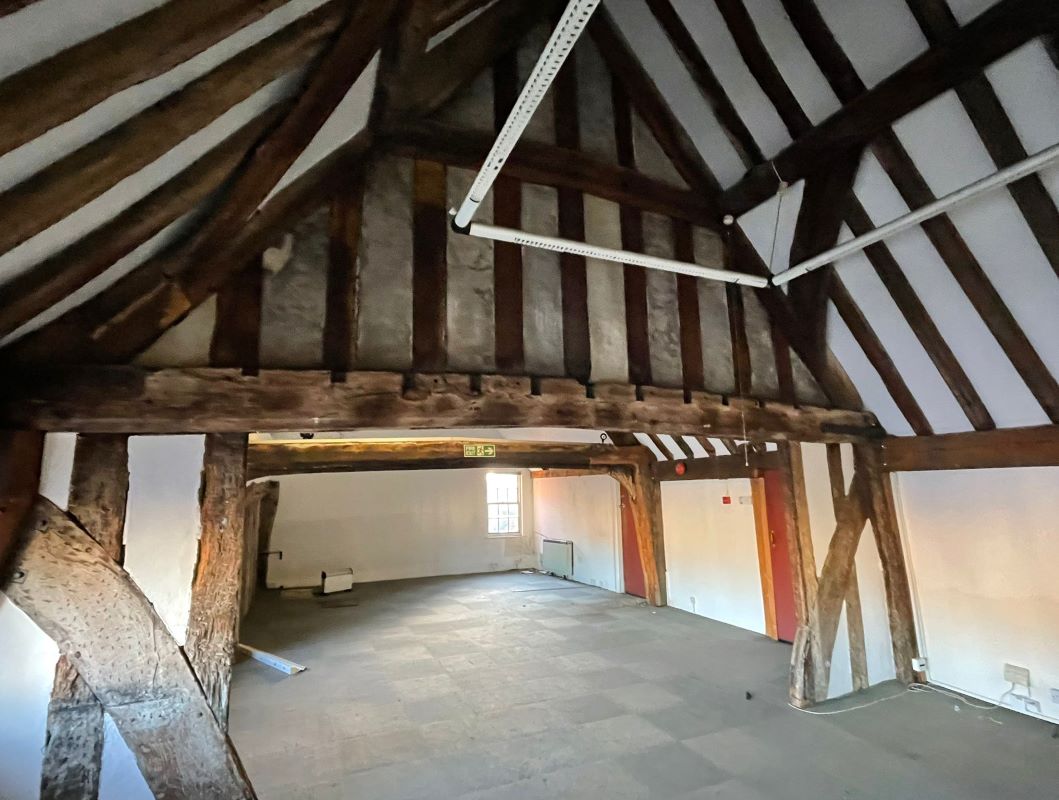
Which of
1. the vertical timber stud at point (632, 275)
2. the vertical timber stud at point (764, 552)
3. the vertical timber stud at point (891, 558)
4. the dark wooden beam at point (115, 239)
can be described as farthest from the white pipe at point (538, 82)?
the vertical timber stud at point (764, 552)

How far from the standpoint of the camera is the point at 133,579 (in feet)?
8.40

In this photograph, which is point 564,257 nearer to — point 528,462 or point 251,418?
point 251,418

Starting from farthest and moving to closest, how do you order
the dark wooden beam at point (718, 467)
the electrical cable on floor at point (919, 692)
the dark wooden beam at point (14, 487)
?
the dark wooden beam at point (718, 467) < the electrical cable on floor at point (919, 692) < the dark wooden beam at point (14, 487)

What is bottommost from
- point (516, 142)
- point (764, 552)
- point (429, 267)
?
point (764, 552)

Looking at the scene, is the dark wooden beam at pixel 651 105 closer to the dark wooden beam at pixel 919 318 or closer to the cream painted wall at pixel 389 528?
the dark wooden beam at pixel 919 318

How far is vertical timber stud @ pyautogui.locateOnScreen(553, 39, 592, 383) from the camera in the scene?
362cm

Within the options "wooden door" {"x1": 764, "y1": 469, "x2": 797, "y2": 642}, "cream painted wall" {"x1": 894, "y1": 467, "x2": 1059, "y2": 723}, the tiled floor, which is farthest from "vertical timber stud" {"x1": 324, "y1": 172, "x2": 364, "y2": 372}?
"wooden door" {"x1": 764, "y1": 469, "x2": 797, "y2": 642}

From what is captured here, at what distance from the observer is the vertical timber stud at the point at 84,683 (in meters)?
2.37

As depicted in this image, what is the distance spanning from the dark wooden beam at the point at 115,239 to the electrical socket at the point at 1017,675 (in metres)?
6.38

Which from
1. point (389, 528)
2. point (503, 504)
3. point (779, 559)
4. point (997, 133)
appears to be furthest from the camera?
point (503, 504)

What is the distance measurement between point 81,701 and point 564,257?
3586mm

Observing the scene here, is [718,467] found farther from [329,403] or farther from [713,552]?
[329,403]

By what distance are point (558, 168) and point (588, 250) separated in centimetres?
85

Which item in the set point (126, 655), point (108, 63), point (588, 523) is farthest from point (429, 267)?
point (588, 523)
